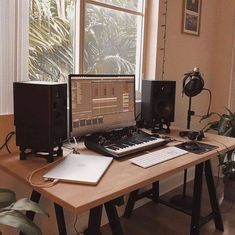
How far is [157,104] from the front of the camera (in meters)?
2.40

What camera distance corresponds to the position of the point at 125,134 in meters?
2.04

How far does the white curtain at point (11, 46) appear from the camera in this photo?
64.6 inches

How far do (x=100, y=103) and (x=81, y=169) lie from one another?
2.03 feet

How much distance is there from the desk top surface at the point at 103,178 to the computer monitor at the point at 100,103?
7.2 inches

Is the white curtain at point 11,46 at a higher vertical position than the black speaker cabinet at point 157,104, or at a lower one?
higher

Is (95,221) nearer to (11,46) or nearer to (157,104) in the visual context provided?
(11,46)

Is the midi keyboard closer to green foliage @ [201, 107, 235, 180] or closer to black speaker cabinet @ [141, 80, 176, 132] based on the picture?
black speaker cabinet @ [141, 80, 176, 132]

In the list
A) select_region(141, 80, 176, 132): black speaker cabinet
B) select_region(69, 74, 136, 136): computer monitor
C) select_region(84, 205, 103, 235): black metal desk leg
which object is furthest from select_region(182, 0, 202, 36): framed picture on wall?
select_region(84, 205, 103, 235): black metal desk leg

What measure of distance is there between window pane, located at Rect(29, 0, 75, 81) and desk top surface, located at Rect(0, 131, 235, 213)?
59 cm

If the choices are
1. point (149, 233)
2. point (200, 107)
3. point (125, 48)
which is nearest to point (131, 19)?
point (125, 48)

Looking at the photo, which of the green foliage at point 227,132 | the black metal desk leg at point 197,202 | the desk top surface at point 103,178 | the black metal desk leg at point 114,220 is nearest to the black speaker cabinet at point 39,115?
the desk top surface at point 103,178

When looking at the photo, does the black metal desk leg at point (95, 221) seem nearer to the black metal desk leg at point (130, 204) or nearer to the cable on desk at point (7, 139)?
the cable on desk at point (7, 139)

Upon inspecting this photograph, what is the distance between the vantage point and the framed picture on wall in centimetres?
292

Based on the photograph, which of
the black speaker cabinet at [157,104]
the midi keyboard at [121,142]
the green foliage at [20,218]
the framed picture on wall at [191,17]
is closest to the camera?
the green foliage at [20,218]
